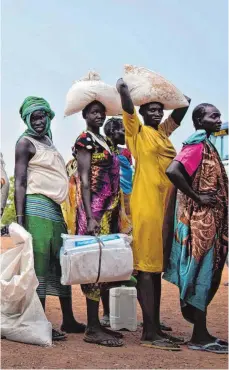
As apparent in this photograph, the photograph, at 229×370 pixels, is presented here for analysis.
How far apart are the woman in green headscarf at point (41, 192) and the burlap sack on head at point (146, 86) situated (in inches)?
27.1

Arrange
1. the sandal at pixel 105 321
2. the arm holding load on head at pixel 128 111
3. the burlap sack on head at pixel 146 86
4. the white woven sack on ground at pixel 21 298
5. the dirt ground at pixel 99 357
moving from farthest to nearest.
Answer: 1. the sandal at pixel 105 321
2. the burlap sack on head at pixel 146 86
3. the arm holding load on head at pixel 128 111
4. the white woven sack on ground at pixel 21 298
5. the dirt ground at pixel 99 357

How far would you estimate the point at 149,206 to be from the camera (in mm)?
4863

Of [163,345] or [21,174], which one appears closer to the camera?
[163,345]

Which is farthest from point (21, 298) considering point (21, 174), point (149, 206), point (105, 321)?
point (105, 321)

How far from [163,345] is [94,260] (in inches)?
31.6

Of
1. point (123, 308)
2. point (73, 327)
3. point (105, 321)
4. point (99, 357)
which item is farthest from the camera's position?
point (105, 321)

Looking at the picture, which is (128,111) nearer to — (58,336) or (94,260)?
(94,260)

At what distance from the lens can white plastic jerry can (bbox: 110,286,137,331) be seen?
5379 mm

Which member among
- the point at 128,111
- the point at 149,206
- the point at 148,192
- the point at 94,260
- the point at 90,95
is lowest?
the point at 94,260

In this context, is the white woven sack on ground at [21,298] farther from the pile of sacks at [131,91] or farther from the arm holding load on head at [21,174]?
the pile of sacks at [131,91]

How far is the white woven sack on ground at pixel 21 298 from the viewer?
4.56m

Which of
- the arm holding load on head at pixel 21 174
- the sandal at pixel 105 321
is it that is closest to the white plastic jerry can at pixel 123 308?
the sandal at pixel 105 321

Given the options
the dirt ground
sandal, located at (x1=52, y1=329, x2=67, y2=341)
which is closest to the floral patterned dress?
sandal, located at (x1=52, y1=329, x2=67, y2=341)

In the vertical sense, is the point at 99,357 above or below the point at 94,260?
below
